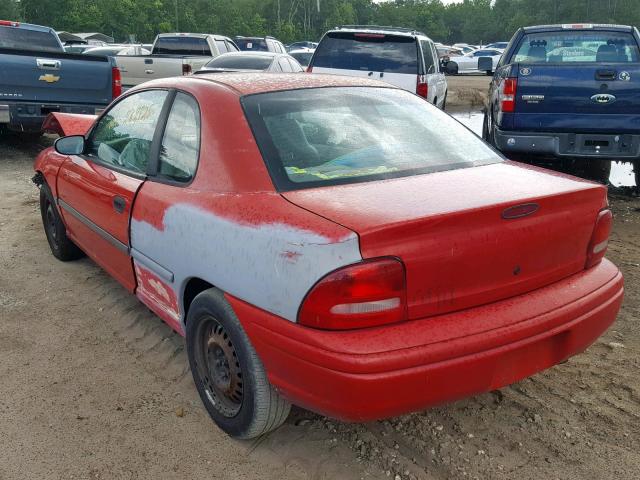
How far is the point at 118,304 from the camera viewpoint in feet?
13.8

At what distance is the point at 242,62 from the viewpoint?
473 inches

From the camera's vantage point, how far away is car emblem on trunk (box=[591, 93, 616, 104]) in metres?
6.19

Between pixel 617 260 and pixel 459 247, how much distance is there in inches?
128

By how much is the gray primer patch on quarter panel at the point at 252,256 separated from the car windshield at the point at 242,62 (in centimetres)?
954

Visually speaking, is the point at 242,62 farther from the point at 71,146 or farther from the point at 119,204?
the point at 119,204

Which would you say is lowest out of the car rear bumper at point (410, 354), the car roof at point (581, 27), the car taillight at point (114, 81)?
the car rear bumper at point (410, 354)

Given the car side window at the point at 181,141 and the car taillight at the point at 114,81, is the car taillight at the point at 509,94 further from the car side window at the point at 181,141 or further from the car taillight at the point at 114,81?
the car taillight at the point at 114,81

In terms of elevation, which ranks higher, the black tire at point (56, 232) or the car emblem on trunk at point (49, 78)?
the car emblem on trunk at point (49, 78)

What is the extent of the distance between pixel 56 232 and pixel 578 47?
233 inches

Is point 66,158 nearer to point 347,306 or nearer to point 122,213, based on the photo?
point 122,213

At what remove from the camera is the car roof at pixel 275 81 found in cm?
306

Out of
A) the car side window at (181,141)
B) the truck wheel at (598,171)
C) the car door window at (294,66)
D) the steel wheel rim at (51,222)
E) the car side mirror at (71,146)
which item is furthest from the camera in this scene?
the car door window at (294,66)

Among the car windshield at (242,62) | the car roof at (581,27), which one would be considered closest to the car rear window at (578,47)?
the car roof at (581,27)

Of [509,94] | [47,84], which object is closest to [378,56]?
[509,94]
